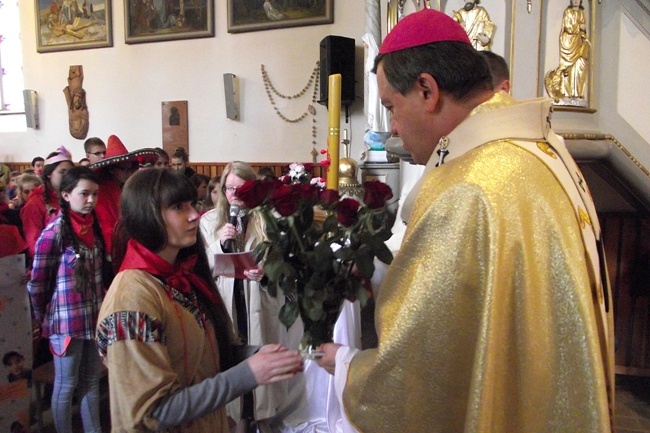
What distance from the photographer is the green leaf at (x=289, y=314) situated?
113cm

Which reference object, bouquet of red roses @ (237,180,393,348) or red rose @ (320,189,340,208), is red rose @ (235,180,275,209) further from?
red rose @ (320,189,340,208)

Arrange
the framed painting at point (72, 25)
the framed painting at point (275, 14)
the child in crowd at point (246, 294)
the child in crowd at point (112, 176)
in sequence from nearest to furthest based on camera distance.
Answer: the child in crowd at point (246, 294), the child in crowd at point (112, 176), the framed painting at point (275, 14), the framed painting at point (72, 25)

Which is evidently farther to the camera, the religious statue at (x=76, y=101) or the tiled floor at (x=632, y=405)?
the religious statue at (x=76, y=101)

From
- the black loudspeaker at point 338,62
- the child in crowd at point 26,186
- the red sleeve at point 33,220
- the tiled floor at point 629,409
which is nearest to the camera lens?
the tiled floor at point 629,409

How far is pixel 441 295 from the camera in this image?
3.10ft

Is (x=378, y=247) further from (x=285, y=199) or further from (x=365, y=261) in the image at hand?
(x=285, y=199)

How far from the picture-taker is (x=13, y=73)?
10039 millimetres

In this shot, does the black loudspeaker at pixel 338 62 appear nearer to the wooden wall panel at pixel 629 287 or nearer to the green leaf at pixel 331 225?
the wooden wall panel at pixel 629 287

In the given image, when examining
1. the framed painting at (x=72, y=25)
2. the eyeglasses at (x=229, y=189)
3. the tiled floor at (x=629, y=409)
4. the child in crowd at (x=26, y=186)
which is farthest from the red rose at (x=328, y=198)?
the framed painting at (x=72, y=25)

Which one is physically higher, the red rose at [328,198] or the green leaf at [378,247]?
the red rose at [328,198]

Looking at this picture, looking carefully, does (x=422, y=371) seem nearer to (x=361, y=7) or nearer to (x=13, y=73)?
(x=361, y=7)

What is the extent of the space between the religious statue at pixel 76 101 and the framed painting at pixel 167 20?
1.28 m

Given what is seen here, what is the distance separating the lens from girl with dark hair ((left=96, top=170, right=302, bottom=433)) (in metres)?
1.19

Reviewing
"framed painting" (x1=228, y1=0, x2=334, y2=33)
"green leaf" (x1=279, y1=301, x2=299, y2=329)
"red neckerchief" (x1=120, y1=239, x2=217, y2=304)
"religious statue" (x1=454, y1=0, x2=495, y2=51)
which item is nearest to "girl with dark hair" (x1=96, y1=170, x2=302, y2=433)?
"red neckerchief" (x1=120, y1=239, x2=217, y2=304)
